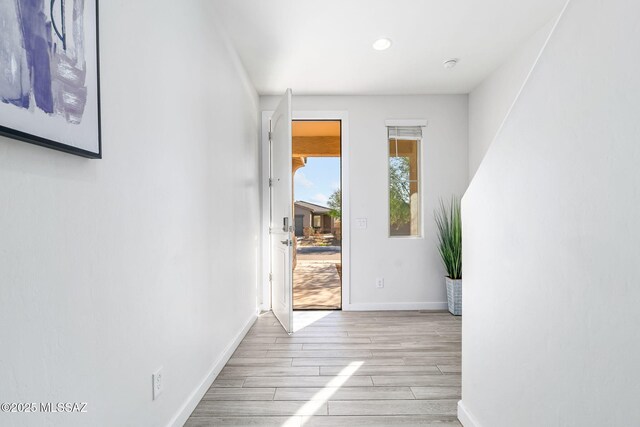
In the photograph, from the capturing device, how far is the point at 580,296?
919 mm

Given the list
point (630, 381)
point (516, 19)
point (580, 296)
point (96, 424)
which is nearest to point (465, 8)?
point (516, 19)

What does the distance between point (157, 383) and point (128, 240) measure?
0.65 m

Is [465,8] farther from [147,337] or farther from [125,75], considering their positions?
[147,337]

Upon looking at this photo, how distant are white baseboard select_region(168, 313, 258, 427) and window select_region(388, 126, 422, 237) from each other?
2.10 m

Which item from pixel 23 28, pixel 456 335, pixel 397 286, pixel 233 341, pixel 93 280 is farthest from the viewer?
pixel 397 286

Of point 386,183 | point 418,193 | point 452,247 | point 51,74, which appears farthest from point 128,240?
point 418,193

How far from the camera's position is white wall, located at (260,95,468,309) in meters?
3.80

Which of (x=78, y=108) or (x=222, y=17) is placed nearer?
(x=78, y=108)

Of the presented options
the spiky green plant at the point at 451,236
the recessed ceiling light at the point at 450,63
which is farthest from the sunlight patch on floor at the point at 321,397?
the recessed ceiling light at the point at 450,63

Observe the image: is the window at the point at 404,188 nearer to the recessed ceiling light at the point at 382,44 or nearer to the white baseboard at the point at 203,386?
the recessed ceiling light at the point at 382,44

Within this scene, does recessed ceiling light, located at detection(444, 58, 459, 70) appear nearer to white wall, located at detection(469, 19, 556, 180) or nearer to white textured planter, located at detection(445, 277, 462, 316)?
white wall, located at detection(469, 19, 556, 180)

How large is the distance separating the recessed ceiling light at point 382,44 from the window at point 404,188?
4.17ft

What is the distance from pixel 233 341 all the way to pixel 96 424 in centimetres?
162

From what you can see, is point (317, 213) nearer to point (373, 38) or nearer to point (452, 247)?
point (452, 247)
